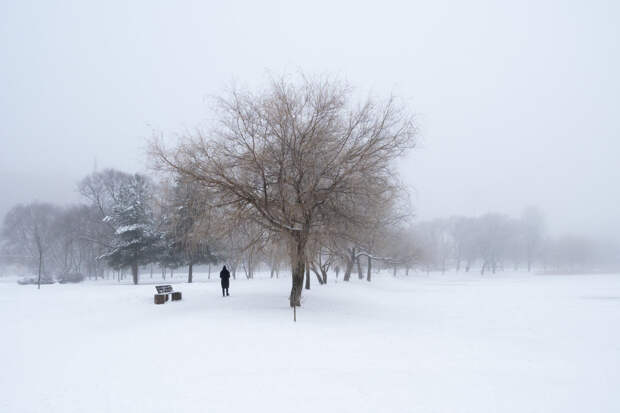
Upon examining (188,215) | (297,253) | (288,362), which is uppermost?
(188,215)

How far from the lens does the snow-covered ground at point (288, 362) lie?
5797mm

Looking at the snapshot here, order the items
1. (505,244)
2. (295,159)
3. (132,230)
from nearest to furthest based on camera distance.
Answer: (295,159) → (132,230) → (505,244)

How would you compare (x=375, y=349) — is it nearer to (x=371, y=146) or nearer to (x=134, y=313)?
(x=371, y=146)

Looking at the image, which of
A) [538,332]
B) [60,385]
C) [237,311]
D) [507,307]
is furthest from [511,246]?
[60,385]

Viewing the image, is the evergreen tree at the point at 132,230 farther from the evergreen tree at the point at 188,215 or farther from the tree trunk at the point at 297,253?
the tree trunk at the point at 297,253

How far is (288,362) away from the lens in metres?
7.44

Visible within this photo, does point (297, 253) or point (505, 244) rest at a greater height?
point (297, 253)

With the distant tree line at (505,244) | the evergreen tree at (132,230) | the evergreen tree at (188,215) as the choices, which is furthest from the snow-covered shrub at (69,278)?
the distant tree line at (505,244)

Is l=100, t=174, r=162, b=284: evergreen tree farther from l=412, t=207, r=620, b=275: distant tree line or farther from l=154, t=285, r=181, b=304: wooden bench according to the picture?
l=412, t=207, r=620, b=275: distant tree line

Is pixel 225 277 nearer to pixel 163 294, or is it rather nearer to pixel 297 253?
pixel 163 294

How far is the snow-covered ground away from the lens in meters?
5.80

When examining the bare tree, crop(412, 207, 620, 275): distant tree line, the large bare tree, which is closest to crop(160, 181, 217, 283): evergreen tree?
the large bare tree

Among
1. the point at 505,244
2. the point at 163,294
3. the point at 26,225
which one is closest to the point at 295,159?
the point at 163,294

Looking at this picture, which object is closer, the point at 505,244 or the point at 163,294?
the point at 163,294
